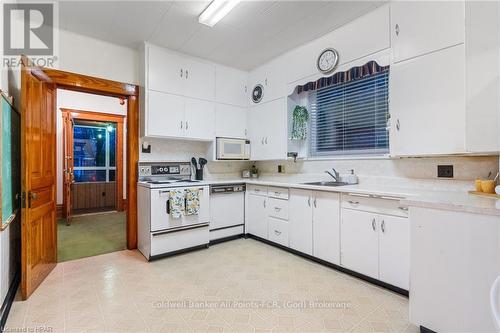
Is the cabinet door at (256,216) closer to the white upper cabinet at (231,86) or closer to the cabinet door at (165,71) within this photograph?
the white upper cabinet at (231,86)

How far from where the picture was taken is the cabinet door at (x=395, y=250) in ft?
6.70

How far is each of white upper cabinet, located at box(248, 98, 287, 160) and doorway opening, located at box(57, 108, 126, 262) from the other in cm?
274

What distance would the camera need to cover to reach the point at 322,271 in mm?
2580

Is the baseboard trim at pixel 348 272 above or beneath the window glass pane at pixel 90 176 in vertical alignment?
beneath

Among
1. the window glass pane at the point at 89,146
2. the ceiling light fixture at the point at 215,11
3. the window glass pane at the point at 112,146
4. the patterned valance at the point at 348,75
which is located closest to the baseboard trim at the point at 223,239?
the patterned valance at the point at 348,75

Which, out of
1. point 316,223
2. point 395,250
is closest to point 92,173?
point 316,223

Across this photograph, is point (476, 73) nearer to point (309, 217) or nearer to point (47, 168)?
point (309, 217)

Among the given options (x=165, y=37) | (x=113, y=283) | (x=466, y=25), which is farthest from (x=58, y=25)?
(x=466, y=25)

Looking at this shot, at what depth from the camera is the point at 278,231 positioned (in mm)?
3246

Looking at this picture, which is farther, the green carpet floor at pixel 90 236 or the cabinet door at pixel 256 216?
the cabinet door at pixel 256 216

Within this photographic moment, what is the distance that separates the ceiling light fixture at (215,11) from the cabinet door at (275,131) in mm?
1382

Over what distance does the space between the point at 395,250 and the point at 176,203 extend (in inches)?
92.4

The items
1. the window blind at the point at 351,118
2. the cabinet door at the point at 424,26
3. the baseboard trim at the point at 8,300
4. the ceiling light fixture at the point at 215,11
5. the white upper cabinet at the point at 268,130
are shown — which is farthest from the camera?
the white upper cabinet at the point at 268,130

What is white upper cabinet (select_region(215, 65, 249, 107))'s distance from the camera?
150 inches
